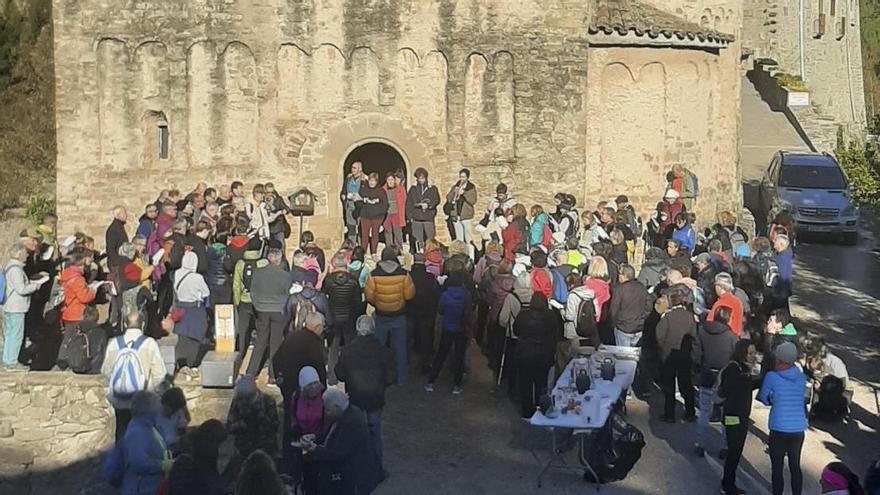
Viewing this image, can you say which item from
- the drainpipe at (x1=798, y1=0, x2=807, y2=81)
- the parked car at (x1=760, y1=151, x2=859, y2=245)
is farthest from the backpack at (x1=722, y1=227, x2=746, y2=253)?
the drainpipe at (x1=798, y1=0, x2=807, y2=81)

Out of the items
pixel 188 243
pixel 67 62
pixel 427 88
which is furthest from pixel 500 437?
pixel 67 62

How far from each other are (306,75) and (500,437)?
9.22 metres

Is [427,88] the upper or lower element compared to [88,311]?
upper

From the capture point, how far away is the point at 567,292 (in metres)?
13.8

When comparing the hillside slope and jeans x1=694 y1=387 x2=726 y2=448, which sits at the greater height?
the hillside slope

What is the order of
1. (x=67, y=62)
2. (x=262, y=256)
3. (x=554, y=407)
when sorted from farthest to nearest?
(x=67, y=62), (x=262, y=256), (x=554, y=407)

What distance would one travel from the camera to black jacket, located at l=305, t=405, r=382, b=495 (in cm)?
944

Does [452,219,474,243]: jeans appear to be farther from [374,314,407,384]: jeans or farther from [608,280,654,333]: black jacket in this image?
[608,280,654,333]: black jacket

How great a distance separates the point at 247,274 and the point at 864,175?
14105 mm

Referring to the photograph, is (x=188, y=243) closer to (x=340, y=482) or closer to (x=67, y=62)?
(x=340, y=482)

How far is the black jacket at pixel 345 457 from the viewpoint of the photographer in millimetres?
9438

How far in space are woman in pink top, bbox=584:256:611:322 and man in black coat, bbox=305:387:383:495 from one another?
486 cm

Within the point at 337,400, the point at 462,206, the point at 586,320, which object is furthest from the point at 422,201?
the point at 337,400

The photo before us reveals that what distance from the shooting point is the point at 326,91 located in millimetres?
19844
